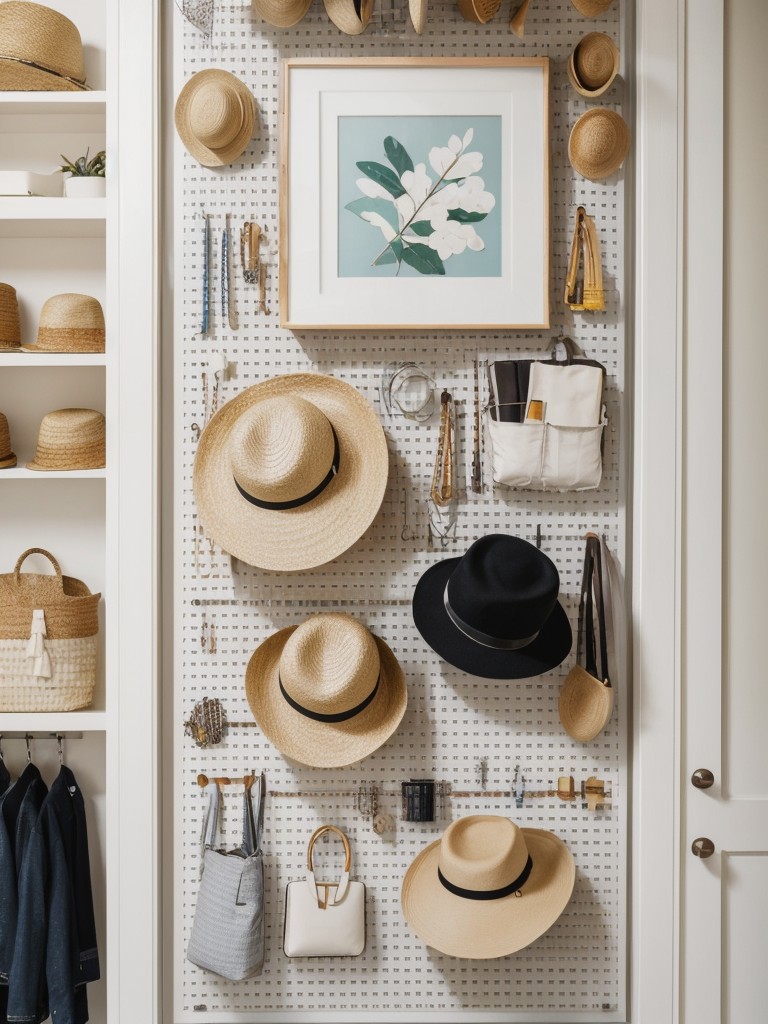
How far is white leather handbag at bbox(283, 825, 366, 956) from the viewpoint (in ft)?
5.13

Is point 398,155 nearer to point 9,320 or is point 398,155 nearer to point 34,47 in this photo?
point 34,47

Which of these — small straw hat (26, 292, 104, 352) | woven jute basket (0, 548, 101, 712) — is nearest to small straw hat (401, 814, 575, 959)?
woven jute basket (0, 548, 101, 712)

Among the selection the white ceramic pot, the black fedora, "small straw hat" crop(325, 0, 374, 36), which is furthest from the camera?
the white ceramic pot

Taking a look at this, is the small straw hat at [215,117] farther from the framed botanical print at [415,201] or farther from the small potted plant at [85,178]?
the small potted plant at [85,178]

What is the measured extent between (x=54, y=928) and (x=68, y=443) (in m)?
1.00

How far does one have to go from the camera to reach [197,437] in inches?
64.6

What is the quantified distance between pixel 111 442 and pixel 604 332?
1.05 metres

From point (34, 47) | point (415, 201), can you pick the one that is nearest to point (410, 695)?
point (415, 201)

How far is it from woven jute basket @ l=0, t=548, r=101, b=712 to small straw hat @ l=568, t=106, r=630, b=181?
54.0 inches

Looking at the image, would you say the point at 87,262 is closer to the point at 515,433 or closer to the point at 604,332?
the point at 515,433

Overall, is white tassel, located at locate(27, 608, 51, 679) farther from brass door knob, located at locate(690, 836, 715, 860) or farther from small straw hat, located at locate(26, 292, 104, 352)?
brass door knob, located at locate(690, 836, 715, 860)

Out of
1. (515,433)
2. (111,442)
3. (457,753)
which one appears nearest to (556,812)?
(457,753)

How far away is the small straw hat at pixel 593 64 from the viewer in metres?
1.54

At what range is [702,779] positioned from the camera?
5.20 ft
